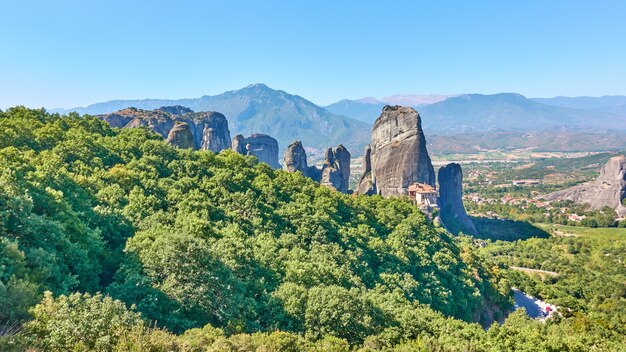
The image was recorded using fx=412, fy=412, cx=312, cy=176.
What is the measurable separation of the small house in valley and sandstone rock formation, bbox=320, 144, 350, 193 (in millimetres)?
15079

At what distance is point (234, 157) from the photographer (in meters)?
38.9

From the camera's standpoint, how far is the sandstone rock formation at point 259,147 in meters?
96.1

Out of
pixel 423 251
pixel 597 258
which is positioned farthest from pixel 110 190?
pixel 597 258

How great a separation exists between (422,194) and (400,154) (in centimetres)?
840

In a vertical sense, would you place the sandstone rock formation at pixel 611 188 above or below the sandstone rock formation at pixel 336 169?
below

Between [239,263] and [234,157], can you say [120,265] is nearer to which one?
[239,263]

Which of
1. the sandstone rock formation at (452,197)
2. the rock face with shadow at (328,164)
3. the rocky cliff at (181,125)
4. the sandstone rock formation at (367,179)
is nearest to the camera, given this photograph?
the rocky cliff at (181,125)

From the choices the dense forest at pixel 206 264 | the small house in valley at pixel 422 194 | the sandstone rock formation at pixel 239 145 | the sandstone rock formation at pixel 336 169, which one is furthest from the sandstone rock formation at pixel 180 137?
the sandstone rock formation at pixel 239 145

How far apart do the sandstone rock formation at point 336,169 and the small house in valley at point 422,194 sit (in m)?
15.1

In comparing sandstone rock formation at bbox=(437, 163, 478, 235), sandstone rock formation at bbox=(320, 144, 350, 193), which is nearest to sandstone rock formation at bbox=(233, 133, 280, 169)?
sandstone rock formation at bbox=(320, 144, 350, 193)

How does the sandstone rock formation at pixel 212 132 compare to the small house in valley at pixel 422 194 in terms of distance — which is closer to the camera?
the small house in valley at pixel 422 194

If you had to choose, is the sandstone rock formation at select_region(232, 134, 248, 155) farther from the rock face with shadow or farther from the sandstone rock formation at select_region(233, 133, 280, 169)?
the rock face with shadow

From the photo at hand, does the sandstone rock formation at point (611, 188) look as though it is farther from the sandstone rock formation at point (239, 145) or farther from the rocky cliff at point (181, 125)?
the rocky cliff at point (181, 125)

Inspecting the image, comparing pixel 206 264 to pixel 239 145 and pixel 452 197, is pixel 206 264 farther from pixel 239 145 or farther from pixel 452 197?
pixel 239 145
